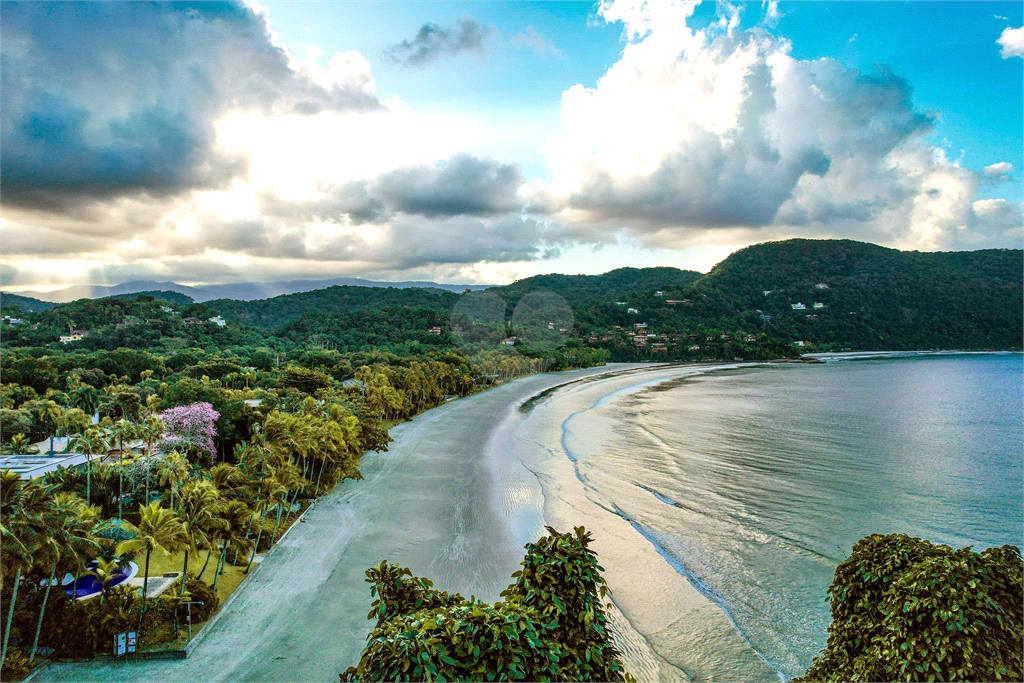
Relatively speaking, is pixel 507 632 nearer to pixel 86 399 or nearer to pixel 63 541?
pixel 63 541

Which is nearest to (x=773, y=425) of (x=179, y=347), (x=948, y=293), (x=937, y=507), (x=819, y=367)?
(x=937, y=507)

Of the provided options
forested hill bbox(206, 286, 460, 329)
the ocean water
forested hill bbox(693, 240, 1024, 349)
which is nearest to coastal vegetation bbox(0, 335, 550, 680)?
the ocean water

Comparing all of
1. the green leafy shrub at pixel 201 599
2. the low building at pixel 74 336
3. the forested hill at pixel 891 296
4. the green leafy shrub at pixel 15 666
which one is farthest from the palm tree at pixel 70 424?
the forested hill at pixel 891 296

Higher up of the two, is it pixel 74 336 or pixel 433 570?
pixel 74 336

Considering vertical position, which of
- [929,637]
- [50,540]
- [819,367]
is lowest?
[819,367]

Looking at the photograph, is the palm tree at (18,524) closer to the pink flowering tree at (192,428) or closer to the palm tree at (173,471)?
the palm tree at (173,471)

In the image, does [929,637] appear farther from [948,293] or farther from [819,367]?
[948,293]

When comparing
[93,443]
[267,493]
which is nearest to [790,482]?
[267,493]
